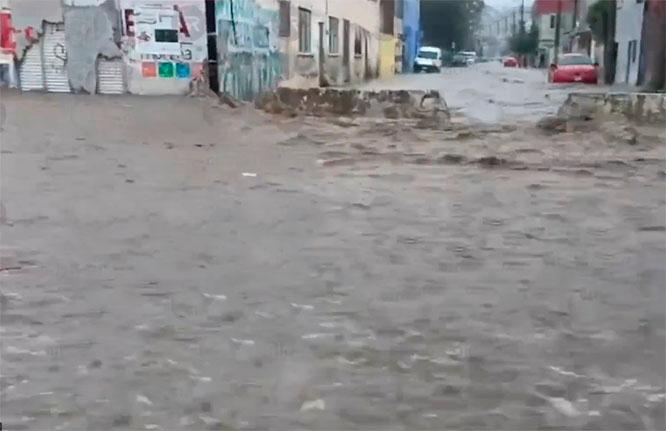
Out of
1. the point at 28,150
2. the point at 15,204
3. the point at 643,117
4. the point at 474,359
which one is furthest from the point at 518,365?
the point at 643,117

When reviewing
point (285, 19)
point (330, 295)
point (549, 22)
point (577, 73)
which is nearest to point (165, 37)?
point (285, 19)

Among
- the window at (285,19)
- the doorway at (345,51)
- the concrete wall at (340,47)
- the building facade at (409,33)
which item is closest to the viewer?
the window at (285,19)

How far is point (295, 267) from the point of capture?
18.6ft

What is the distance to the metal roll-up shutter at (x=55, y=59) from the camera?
2078cm

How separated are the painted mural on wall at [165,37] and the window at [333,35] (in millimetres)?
12614

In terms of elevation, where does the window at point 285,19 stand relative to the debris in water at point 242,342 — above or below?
above

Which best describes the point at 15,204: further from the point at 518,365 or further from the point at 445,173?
the point at 518,365

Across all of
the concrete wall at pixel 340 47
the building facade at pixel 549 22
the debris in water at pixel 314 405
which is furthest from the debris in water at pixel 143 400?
the building facade at pixel 549 22

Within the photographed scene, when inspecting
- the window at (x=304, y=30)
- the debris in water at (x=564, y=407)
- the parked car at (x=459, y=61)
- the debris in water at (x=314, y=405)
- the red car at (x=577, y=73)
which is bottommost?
the parked car at (x=459, y=61)

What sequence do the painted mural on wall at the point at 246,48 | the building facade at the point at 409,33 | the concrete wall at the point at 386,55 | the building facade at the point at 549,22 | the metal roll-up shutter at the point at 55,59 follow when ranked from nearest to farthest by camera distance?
the painted mural on wall at the point at 246,48, the metal roll-up shutter at the point at 55,59, the concrete wall at the point at 386,55, the building facade at the point at 409,33, the building facade at the point at 549,22

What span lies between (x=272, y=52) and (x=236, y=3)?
10.00 ft

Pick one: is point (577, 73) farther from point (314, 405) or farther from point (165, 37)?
point (314, 405)

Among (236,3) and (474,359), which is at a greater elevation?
(236,3)

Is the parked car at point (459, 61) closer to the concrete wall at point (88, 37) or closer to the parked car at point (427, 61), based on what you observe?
the parked car at point (427, 61)
